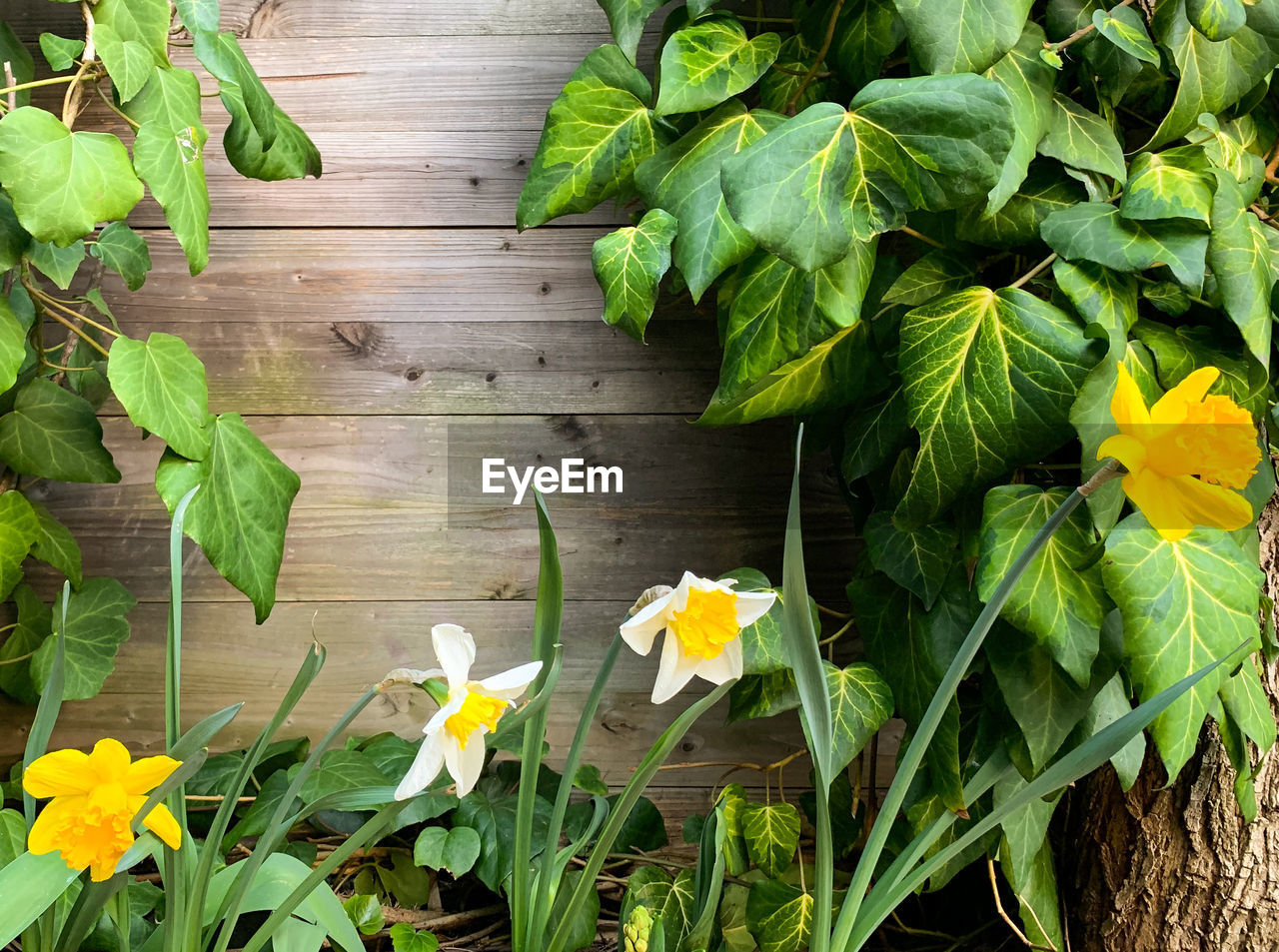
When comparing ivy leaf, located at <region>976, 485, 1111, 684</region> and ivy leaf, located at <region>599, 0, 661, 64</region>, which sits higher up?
ivy leaf, located at <region>599, 0, 661, 64</region>

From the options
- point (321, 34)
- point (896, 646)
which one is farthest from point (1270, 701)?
point (321, 34)

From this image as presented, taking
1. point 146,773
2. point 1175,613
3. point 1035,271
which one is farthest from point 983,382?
point 146,773

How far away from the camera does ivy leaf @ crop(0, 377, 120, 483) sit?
94cm

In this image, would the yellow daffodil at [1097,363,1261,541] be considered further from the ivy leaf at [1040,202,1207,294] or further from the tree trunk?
the tree trunk

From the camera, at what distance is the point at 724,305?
36.7 inches

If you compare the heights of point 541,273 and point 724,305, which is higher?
point 724,305

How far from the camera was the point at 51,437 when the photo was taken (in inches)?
37.5

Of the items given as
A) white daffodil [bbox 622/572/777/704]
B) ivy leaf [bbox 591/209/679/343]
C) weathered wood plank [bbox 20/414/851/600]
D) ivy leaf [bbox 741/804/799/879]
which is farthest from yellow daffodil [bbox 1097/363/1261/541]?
weathered wood plank [bbox 20/414/851/600]

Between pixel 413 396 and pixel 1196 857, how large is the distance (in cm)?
105

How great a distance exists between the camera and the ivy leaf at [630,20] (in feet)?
2.80

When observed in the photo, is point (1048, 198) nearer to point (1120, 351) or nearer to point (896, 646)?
point (1120, 351)

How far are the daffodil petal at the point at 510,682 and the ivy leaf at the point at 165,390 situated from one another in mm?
485

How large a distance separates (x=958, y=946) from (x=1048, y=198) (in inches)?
33.9

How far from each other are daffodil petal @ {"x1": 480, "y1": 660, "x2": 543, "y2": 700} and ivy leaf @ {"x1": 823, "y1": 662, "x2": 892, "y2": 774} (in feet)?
1.20
